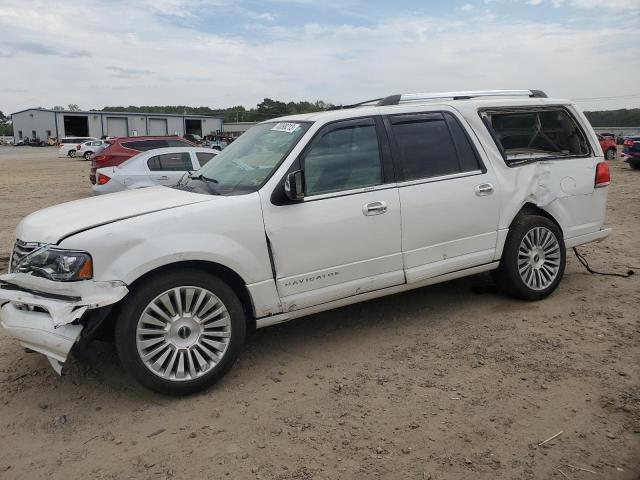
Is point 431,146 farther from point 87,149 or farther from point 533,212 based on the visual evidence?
point 87,149

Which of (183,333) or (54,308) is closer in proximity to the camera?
(54,308)

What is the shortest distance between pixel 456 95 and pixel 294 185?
7.15 feet

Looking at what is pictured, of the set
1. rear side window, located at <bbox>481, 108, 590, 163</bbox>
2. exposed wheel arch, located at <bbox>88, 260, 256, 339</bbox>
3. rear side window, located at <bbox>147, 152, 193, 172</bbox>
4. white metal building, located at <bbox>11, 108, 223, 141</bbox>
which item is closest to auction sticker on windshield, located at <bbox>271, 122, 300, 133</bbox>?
exposed wheel arch, located at <bbox>88, 260, 256, 339</bbox>

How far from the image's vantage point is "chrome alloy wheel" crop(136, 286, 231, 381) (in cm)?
356

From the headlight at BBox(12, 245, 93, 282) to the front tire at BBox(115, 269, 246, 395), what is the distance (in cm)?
34

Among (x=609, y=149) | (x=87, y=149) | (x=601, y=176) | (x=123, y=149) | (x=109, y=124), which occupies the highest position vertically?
(x=109, y=124)

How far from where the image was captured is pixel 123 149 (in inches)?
626

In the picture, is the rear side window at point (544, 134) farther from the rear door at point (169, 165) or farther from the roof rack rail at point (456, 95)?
the rear door at point (169, 165)

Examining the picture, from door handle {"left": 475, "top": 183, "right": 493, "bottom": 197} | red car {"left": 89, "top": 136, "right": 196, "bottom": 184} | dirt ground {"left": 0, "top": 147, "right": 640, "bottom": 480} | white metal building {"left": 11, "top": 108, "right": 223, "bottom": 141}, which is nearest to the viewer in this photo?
dirt ground {"left": 0, "top": 147, "right": 640, "bottom": 480}

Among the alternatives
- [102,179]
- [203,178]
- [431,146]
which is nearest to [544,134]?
[431,146]

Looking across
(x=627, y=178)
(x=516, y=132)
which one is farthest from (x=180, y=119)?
(x=516, y=132)

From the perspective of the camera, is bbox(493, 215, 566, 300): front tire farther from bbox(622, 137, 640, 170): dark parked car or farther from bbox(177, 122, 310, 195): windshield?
bbox(622, 137, 640, 170): dark parked car

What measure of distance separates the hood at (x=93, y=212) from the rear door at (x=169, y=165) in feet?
23.8

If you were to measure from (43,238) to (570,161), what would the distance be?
15.3 feet
